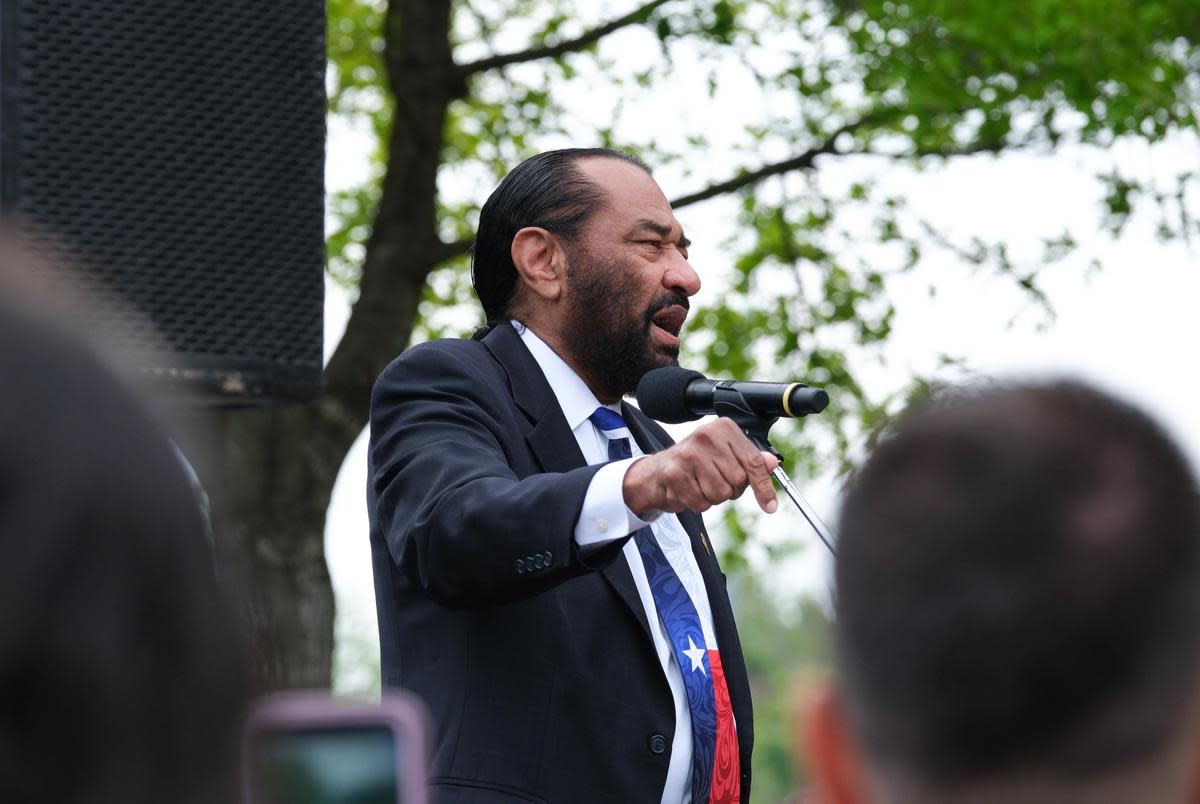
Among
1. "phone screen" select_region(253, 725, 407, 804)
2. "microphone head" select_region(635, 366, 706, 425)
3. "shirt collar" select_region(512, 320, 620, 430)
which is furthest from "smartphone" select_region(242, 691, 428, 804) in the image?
"shirt collar" select_region(512, 320, 620, 430)

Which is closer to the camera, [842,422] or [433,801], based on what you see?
[433,801]

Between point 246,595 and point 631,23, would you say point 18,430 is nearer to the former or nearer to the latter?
point 246,595

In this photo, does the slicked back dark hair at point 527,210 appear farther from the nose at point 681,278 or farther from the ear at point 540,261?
the nose at point 681,278

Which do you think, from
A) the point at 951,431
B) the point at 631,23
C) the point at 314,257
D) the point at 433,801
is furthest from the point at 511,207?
the point at 631,23

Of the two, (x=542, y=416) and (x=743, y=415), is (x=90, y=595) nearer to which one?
(x=743, y=415)

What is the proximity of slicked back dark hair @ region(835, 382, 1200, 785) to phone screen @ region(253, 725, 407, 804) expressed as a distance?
313 mm

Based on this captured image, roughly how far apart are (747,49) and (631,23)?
754mm

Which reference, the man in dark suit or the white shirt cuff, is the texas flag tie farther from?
the white shirt cuff

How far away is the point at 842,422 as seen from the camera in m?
12.4

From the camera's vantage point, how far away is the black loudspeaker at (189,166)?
2.80m

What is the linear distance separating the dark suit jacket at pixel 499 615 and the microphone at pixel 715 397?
0.25 m

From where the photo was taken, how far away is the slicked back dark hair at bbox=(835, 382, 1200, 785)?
3.37ft

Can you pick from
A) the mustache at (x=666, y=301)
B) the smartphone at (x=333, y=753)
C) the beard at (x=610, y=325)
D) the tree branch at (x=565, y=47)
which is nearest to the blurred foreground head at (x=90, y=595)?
the smartphone at (x=333, y=753)

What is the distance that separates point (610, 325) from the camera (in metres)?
3.92
